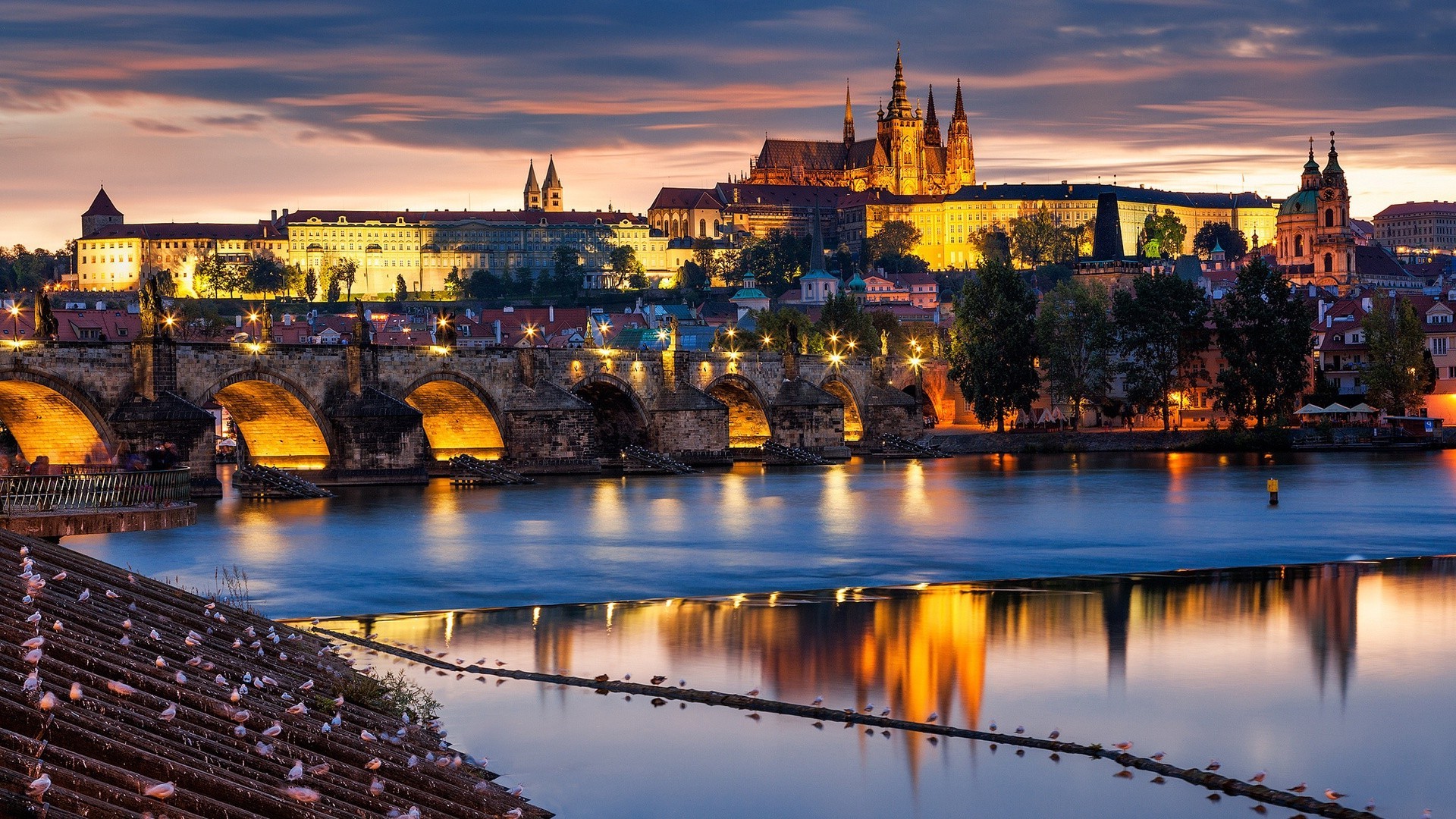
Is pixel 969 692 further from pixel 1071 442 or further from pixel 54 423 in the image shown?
pixel 1071 442

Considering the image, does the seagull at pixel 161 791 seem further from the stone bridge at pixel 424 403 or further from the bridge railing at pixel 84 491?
the stone bridge at pixel 424 403

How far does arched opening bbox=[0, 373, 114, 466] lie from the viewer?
43719mm

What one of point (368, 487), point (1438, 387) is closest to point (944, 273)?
point (1438, 387)

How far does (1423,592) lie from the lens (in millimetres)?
27625

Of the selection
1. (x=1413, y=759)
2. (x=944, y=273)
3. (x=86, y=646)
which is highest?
(x=944, y=273)

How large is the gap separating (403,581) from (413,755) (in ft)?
56.7

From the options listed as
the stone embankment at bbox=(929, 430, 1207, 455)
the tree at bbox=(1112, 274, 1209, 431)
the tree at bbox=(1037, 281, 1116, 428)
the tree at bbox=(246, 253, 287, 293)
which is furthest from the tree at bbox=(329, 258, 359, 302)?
the tree at bbox=(1112, 274, 1209, 431)

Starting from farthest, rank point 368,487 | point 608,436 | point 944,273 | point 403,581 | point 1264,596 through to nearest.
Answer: point 944,273 → point 608,436 → point 368,487 → point 403,581 → point 1264,596

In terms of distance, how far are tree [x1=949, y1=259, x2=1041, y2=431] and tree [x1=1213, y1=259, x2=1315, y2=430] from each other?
314 inches

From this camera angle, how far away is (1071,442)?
7462 cm

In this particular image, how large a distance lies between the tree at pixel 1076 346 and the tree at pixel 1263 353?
504 cm

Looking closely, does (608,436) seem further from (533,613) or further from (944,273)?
(944,273)

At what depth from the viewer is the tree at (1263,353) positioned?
73750mm

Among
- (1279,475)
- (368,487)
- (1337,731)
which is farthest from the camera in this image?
(1279,475)
